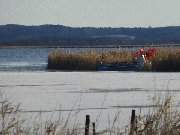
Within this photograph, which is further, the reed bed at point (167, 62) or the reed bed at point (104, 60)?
the reed bed at point (104, 60)

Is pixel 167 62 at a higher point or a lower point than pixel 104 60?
higher

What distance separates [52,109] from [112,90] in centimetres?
561

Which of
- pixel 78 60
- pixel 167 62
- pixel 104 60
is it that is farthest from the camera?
pixel 104 60

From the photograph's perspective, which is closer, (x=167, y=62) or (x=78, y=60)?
(x=167, y=62)

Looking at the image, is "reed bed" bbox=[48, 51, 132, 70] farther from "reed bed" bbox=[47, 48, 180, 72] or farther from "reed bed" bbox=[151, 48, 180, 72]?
"reed bed" bbox=[151, 48, 180, 72]

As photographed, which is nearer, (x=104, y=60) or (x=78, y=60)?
(x=78, y=60)

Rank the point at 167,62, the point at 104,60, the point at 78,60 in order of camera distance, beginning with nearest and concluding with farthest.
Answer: the point at 167,62, the point at 78,60, the point at 104,60

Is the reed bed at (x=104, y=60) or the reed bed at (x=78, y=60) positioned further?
the reed bed at (x=78, y=60)

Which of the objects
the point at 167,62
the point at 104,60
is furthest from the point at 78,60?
the point at 167,62

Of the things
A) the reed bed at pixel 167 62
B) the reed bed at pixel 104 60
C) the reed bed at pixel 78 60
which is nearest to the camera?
the reed bed at pixel 167 62

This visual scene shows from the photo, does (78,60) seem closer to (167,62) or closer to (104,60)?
(104,60)

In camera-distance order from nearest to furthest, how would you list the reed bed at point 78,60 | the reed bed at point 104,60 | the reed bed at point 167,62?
the reed bed at point 167,62 → the reed bed at point 104,60 → the reed bed at point 78,60

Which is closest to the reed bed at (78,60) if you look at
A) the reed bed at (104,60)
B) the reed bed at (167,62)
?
the reed bed at (104,60)

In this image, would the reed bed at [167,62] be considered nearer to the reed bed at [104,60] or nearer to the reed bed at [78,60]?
the reed bed at [104,60]
